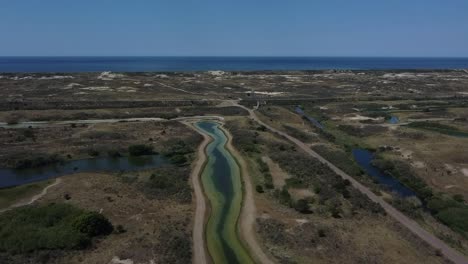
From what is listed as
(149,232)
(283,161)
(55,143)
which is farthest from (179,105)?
(149,232)

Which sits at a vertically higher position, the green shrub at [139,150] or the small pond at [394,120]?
the green shrub at [139,150]

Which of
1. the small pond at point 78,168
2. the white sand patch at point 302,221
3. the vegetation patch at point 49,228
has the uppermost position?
the vegetation patch at point 49,228

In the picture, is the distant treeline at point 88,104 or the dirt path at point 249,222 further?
the distant treeline at point 88,104

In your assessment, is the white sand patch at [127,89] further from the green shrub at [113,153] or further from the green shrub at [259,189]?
the green shrub at [259,189]

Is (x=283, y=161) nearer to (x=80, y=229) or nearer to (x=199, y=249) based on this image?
(x=199, y=249)

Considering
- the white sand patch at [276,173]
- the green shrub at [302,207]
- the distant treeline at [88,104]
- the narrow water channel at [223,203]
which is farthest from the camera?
the distant treeline at [88,104]

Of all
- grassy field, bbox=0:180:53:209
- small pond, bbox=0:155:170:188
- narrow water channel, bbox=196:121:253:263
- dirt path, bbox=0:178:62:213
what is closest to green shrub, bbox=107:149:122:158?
small pond, bbox=0:155:170:188

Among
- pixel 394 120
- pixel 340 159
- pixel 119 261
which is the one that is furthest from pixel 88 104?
pixel 119 261

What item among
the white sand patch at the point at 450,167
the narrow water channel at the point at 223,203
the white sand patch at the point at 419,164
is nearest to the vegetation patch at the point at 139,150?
the narrow water channel at the point at 223,203
